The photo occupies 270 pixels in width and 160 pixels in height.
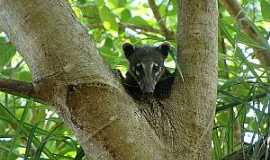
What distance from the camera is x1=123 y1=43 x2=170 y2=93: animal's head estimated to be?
7.68ft

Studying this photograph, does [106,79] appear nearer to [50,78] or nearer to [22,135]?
[50,78]

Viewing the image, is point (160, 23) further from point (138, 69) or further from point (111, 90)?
point (111, 90)

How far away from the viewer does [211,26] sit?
50.8 inches

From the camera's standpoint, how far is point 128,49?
2533 mm

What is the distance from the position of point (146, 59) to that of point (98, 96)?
151 cm

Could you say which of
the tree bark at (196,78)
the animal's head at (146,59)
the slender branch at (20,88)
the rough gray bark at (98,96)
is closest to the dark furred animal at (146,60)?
the animal's head at (146,59)

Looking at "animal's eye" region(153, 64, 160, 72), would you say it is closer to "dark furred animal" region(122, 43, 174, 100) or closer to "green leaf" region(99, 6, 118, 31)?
"dark furred animal" region(122, 43, 174, 100)

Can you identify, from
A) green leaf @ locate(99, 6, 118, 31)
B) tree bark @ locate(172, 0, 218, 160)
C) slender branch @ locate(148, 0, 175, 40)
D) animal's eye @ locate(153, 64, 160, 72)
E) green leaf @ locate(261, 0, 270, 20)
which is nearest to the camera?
tree bark @ locate(172, 0, 218, 160)

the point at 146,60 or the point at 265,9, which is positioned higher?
the point at 265,9

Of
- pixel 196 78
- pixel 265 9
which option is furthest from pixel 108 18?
pixel 196 78

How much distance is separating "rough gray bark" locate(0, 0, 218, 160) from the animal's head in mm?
1077

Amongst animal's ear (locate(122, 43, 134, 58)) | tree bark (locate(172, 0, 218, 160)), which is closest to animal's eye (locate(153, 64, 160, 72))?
animal's ear (locate(122, 43, 134, 58))

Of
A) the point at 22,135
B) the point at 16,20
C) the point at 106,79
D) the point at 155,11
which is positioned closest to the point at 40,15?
the point at 16,20

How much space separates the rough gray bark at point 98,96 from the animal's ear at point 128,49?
1.22m
